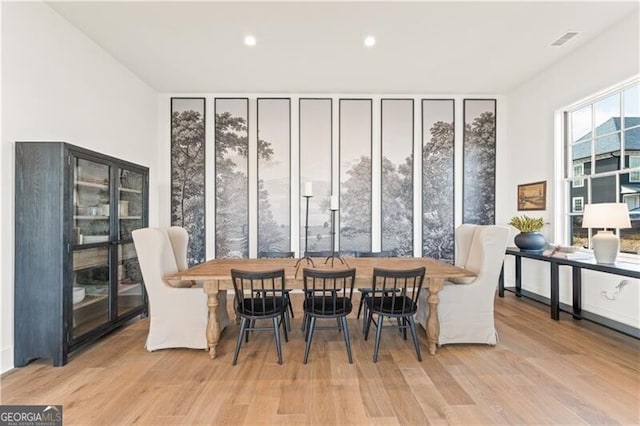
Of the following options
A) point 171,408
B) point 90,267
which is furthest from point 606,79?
point 90,267

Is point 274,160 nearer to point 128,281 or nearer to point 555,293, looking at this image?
point 128,281

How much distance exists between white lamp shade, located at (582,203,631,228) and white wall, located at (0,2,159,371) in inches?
217

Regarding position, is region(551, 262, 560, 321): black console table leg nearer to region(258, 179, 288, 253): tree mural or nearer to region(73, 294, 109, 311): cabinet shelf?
region(258, 179, 288, 253): tree mural

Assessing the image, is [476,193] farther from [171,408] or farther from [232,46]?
[171,408]

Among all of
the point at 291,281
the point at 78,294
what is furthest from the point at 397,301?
the point at 78,294

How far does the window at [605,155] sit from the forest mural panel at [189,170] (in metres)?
5.45

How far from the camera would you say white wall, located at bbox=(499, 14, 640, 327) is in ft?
10.6

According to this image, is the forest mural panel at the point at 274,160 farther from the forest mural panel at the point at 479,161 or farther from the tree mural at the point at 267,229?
the forest mural panel at the point at 479,161

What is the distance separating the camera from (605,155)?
365 centimetres

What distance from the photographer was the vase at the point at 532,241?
4.10 meters

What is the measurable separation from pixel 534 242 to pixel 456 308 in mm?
2000

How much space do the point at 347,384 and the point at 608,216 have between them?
3082mm

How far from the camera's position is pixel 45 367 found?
2.59m

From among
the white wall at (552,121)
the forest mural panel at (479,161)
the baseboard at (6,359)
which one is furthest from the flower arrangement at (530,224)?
the baseboard at (6,359)
